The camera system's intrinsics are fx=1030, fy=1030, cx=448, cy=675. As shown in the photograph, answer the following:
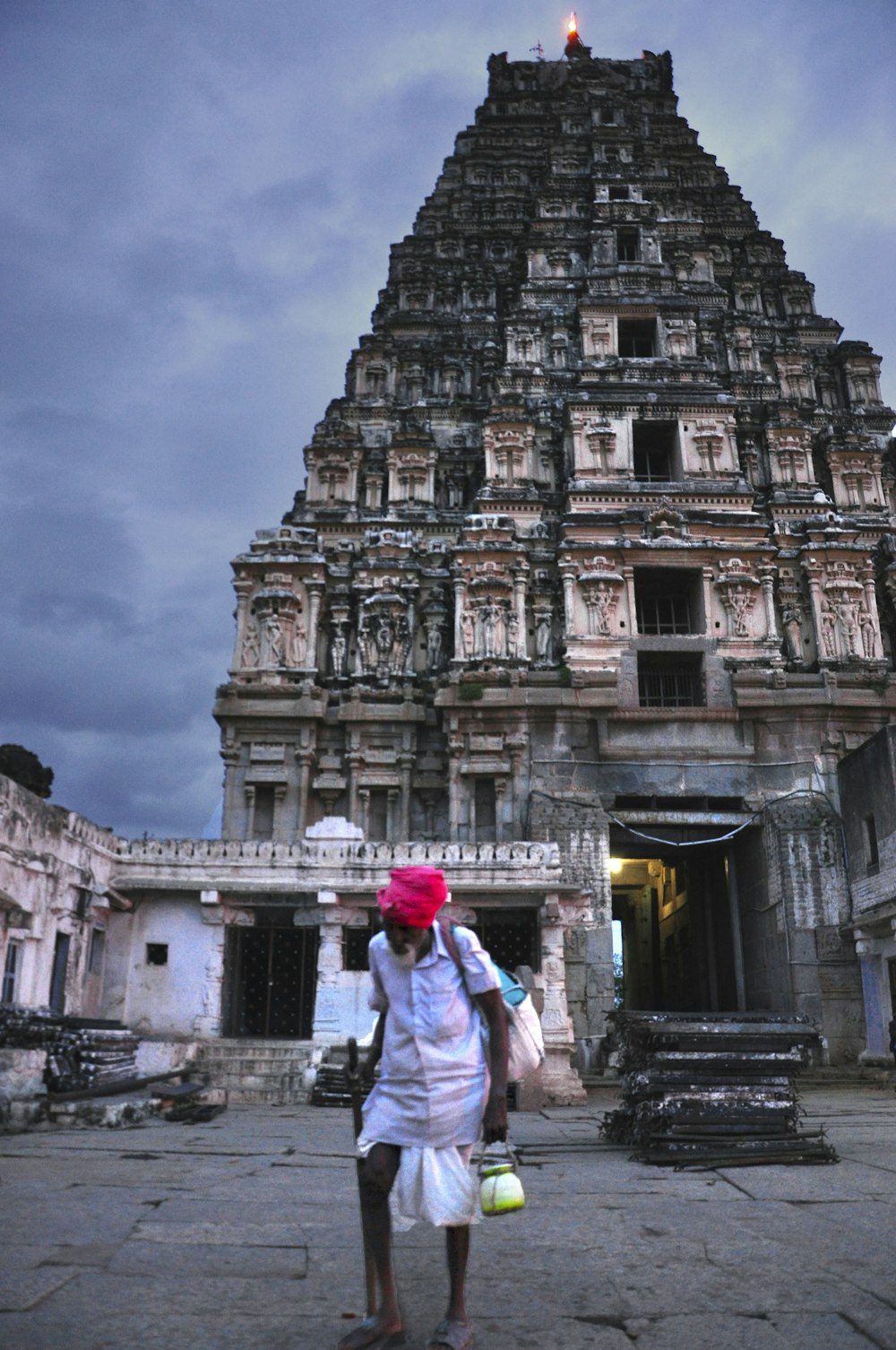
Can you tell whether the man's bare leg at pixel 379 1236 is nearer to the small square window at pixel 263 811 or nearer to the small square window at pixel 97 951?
the small square window at pixel 97 951

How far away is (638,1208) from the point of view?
674cm

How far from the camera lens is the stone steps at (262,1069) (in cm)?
1595

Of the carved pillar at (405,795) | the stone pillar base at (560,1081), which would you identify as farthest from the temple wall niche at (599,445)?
the stone pillar base at (560,1081)

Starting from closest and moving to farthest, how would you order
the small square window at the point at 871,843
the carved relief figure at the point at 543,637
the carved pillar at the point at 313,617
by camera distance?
the small square window at the point at 871,843, the carved pillar at the point at 313,617, the carved relief figure at the point at 543,637

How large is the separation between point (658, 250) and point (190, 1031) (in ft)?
91.1

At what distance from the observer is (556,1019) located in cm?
1727

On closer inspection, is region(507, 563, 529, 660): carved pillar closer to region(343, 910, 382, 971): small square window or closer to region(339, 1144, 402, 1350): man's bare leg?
region(343, 910, 382, 971): small square window

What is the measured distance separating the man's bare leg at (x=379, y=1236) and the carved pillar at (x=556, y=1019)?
1303cm

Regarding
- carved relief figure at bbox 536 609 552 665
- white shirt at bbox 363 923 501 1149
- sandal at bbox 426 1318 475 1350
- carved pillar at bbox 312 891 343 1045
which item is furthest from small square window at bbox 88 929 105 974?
sandal at bbox 426 1318 475 1350

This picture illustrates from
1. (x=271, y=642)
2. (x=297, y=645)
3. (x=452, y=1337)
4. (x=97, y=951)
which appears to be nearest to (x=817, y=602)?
(x=297, y=645)

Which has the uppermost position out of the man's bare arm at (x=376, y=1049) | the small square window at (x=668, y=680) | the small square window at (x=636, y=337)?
the small square window at (x=636, y=337)

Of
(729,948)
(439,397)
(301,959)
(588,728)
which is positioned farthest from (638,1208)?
(439,397)

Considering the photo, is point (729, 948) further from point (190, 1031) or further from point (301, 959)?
point (190, 1031)

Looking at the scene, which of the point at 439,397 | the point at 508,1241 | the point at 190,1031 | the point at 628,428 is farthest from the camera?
the point at 439,397
